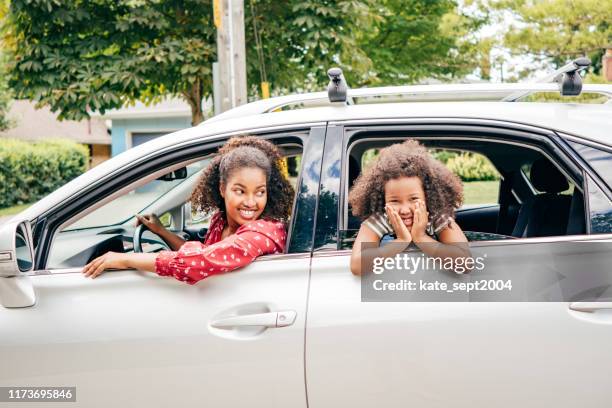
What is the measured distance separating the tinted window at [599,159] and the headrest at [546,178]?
88cm

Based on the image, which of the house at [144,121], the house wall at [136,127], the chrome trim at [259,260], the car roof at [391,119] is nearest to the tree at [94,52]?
the car roof at [391,119]

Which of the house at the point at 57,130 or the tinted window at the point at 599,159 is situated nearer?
the tinted window at the point at 599,159

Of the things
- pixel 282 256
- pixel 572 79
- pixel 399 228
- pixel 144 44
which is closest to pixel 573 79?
pixel 572 79

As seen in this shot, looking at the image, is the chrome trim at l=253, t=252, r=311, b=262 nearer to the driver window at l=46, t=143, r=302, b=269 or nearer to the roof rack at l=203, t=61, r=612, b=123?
the driver window at l=46, t=143, r=302, b=269

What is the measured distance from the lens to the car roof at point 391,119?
2115 millimetres

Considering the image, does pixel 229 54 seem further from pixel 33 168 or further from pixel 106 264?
pixel 33 168

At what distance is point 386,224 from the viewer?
7.20ft

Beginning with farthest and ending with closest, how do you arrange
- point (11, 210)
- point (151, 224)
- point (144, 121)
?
point (144, 121) < point (11, 210) < point (151, 224)

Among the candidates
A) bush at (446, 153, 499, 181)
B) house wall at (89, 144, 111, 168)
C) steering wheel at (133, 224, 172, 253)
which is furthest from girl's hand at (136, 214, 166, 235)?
house wall at (89, 144, 111, 168)

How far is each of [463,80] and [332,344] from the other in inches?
582

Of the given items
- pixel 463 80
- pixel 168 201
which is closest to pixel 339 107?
pixel 168 201

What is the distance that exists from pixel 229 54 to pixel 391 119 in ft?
15.6

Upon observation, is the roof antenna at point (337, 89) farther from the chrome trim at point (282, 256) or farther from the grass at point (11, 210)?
the grass at point (11, 210)

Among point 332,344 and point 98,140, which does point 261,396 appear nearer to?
point 332,344
